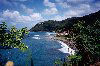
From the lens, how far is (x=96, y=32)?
15.9 meters

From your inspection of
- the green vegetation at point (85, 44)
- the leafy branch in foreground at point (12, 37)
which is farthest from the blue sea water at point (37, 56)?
the leafy branch in foreground at point (12, 37)

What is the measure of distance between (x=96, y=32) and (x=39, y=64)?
3049 centimetres

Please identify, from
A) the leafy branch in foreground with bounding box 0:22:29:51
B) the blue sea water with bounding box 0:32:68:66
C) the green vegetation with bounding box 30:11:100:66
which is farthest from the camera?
the blue sea water with bounding box 0:32:68:66

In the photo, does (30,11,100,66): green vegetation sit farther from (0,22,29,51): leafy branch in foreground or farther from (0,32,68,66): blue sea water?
(0,32,68,66): blue sea water

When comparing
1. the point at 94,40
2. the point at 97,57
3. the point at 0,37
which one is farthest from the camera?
the point at 94,40

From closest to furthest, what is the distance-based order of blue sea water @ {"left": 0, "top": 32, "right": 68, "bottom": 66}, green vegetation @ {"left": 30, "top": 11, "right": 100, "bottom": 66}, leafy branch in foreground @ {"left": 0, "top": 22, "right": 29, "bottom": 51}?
1. leafy branch in foreground @ {"left": 0, "top": 22, "right": 29, "bottom": 51}
2. green vegetation @ {"left": 30, "top": 11, "right": 100, "bottom": 66}
3. blue sea water @ {"left": 0, "top": 32, "right": 68, "bottom": 66}

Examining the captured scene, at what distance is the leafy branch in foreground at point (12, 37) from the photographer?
712 cm

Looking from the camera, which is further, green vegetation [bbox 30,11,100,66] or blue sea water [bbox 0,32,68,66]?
blue sea water [bbox 0,32,68,66]

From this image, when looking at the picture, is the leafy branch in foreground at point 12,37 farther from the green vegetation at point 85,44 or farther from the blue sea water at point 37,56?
the blue sea water at point 37,56

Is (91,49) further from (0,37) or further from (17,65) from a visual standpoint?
(17,65)

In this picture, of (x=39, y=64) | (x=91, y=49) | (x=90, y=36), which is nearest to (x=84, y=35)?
(x=90, y=36)

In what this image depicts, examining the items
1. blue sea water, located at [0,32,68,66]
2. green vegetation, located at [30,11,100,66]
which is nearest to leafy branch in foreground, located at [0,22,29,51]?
green vegetation, located at [30,11,100,66]

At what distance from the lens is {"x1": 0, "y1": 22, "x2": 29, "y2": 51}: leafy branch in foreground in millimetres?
7123

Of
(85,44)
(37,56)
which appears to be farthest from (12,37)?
(37,56)
